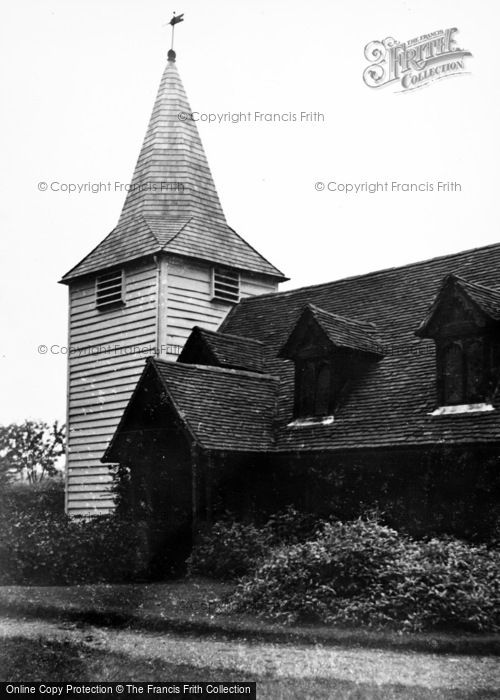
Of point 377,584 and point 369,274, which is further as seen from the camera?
point 369,274

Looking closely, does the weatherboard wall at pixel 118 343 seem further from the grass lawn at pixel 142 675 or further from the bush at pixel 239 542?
the grass lawn at pixel 142 675

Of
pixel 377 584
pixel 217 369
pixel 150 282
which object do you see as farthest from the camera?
pixel 150 282

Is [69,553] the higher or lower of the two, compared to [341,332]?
lower

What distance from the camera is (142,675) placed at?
8953 mm

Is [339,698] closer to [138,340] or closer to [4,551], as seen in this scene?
[4,551]

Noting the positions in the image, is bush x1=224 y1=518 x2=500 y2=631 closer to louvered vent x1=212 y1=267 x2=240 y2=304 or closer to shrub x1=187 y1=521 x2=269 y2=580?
shrub x1=187 y1=521 x2=269 y2=580

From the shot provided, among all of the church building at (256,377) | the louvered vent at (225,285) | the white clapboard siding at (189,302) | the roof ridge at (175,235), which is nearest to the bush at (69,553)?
the church building at (256,377)

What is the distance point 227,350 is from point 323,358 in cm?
307

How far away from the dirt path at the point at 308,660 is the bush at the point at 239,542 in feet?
13.7

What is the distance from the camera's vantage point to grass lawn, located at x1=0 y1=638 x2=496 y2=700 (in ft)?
27.0

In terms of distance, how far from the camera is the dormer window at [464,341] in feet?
50.3

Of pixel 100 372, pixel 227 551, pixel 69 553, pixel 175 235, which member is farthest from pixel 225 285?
pixel 227 551

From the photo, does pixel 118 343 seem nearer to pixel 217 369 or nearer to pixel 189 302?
pixel 189 302

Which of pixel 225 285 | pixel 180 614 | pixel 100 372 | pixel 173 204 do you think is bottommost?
pixel 180 614
